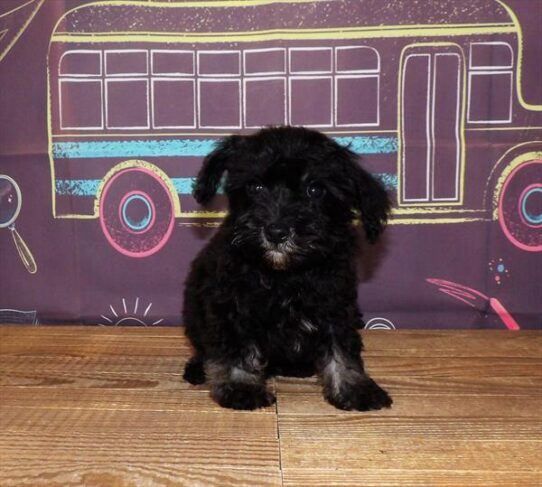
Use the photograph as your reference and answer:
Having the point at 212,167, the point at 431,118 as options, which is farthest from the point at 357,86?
the point at 212,167

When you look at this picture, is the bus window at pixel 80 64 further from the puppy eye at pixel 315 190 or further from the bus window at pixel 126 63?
the puppy eye at pixel 315 190

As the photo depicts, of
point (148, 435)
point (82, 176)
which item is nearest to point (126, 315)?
point (82, 176)

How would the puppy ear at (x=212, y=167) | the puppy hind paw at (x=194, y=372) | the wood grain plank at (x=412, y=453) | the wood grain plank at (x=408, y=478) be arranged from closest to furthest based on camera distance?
the wood grain plank at (x=408, y=478), the wood grain plank at (x=412, y=453), the puppy ear at (x=212, y=167), the puppy hind paw at (x=194, y=372)

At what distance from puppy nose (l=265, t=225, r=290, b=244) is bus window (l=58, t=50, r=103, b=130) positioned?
1834 millimetres

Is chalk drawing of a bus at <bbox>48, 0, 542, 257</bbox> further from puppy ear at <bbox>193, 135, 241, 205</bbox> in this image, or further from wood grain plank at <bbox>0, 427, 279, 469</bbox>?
wood grain plank at <bbox>0, 427, 279, 469</bbox>

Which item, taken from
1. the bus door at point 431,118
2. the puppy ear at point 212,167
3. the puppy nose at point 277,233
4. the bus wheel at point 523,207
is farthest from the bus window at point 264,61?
the puppy nose at point 277,233

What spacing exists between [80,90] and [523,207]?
8.85ft

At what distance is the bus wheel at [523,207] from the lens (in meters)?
3.69

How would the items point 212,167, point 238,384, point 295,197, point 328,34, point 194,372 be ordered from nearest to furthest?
point 295,197 < point 238,384 < point 212,167 < point 194,372 < point 328,34

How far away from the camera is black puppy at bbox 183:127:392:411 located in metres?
2.48

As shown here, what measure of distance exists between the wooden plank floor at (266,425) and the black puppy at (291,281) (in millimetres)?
145

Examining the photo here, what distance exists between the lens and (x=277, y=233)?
2316mm

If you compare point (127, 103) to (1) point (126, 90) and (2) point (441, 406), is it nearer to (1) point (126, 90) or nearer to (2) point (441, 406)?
(1) point (126, 90)

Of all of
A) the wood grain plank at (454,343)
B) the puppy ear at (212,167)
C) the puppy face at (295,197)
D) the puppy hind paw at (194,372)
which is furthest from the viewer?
the wood grain plank at (454,343)
